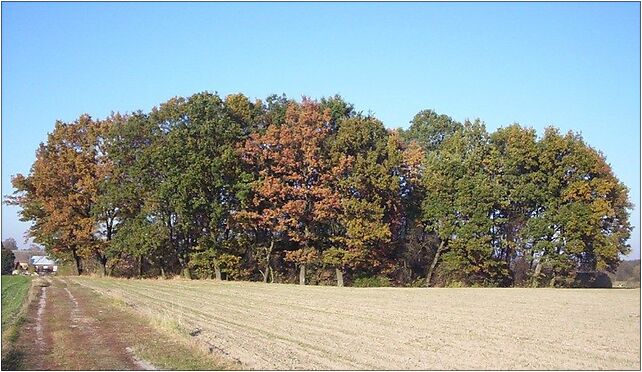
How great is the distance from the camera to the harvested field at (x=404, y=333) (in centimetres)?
1453

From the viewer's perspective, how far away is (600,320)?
25094 mm

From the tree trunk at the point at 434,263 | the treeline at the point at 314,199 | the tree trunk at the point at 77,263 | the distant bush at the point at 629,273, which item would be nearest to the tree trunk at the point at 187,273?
the treeline at the point at 314,199

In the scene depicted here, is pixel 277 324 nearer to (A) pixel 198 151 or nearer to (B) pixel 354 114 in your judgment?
(A) pixel 198 151

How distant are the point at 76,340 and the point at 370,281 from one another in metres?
38.6

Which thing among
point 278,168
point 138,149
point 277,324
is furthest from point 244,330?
point 138,149

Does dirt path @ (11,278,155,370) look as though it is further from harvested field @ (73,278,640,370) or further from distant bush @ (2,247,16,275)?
distant bush @ (2,247,16,275)

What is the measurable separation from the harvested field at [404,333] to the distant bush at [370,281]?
22.2 m

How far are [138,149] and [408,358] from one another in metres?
45.0

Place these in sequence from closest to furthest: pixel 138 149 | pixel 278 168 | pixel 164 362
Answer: pixel 164 362 → pixel 278 168 → pixel 138 149

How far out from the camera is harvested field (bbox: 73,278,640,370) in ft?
47.7

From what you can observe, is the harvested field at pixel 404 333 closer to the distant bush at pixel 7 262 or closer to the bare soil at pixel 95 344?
the bare soil at pixel 95 344

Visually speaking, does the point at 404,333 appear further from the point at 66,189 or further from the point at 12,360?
the point at 66,189

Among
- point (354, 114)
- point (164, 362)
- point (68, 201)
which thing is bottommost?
point (164, 362)

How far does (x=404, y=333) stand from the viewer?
19.1m
